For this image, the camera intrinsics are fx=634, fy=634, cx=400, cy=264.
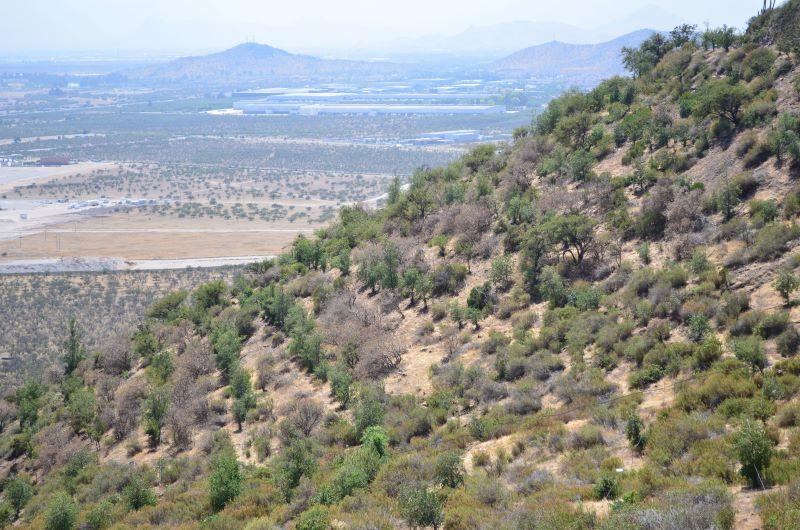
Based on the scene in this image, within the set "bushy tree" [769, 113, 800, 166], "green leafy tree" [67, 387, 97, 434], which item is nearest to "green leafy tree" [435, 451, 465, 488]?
"bushy tree" [769, 113, 800, 166]

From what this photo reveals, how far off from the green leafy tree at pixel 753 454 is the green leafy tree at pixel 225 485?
9852 millimetres

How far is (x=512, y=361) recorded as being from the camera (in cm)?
1705

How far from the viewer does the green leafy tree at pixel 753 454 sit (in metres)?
9.27

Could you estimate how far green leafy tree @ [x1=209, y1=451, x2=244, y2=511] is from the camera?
13.6 m

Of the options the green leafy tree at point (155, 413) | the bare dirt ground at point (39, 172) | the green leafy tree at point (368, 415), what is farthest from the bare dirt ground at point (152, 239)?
the green leafy tree at point (368, 415)

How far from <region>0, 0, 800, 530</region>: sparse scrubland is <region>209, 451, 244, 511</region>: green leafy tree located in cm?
8

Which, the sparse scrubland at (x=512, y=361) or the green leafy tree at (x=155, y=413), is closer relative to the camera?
the sparse scrubland at (x=512, y=361)

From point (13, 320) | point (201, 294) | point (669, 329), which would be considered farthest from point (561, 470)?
point (13, 320)

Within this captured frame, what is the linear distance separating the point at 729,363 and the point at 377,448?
774 centimetres

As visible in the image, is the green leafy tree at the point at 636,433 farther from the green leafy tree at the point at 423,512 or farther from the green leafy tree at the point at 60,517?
the green leafy tree at the point at 60,517

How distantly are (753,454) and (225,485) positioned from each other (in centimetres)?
1029

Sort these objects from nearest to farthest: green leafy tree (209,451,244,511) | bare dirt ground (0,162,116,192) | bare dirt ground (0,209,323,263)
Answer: green leafy tree (209,451,244,511) < bare dirt ground (0,209,323,263) < bare dirt ground (0,162,116,192)

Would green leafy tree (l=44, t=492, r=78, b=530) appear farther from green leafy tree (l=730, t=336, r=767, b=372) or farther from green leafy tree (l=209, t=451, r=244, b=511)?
green leafy tree (l=730, t=336, r=767, b=372)

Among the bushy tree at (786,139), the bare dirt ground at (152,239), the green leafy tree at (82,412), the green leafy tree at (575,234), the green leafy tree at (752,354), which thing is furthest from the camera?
the bare dirt ground at (152,239)
